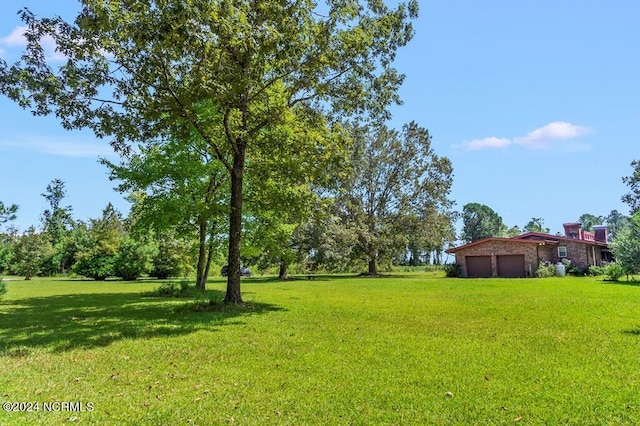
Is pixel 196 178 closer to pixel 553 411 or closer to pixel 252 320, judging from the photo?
pixel 252 320

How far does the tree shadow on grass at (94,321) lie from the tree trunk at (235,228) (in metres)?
0.68

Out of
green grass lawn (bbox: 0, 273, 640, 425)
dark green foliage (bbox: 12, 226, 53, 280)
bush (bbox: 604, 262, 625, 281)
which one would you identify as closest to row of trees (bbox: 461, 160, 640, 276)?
bush (bbox: 604, 262, 625, 281)

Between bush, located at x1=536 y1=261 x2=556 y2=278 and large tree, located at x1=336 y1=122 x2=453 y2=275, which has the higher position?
large tree, located at x1=336 y1=122 x2=453 y2=275

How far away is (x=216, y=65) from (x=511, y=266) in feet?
108

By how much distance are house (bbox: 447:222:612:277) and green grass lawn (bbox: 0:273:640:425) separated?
1028 inches

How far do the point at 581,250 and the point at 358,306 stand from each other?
101 feet

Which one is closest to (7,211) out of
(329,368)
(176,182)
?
(176,182)

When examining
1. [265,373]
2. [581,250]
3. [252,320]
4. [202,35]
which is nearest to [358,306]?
[252,320]

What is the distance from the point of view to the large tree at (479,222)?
311 feet

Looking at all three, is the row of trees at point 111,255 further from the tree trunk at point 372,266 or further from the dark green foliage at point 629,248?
the dark green foliage at point 629,248

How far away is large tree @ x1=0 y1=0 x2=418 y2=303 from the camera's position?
9555 millimetres

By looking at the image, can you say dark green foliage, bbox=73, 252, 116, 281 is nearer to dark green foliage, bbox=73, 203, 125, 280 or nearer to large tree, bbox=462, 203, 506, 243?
dark green foliage, bbox=73, 203, 125, 280

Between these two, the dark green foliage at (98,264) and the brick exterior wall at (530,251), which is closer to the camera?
the brick exterior wall at (530,251)

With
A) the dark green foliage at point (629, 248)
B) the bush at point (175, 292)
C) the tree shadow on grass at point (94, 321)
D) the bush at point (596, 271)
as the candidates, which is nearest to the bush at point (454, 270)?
the bush at point (596, 271)
